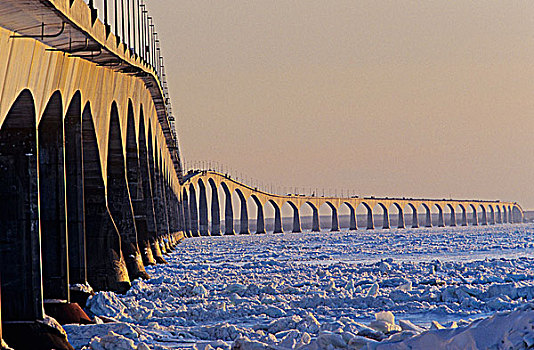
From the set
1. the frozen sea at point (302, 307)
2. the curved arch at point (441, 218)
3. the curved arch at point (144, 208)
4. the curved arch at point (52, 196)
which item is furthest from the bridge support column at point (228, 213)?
the curved arch at point (52, 196)

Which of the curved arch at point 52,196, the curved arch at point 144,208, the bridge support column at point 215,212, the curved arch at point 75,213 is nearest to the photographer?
the curved arch at point 52,196

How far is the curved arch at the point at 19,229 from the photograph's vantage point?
12.7 meters

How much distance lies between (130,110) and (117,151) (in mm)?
5010

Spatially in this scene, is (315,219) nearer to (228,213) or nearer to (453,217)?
(228,213)

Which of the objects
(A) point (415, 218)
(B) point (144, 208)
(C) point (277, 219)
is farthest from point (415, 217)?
(B) point (144, 208)

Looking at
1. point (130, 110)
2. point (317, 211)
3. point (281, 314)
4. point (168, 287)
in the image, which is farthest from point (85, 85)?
point (317, 211)

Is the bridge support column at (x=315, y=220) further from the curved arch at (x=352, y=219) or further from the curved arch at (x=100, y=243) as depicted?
the curved arch at (x=100, y=243)

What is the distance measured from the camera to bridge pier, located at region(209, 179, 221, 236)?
359 feet

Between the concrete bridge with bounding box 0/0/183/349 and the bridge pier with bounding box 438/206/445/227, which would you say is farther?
the bridge pier with bounding box 438/206/445/227

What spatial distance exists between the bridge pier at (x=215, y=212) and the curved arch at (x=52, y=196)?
301 ft

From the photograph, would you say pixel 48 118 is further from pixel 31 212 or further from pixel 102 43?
pixel 31 212

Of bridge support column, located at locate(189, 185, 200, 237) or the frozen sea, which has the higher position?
bridge support column, located at locate(189, 185, 200, 237)

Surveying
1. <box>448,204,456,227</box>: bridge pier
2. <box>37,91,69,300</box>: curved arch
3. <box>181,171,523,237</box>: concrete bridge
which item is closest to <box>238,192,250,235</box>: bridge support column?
<box>181,171,523,237</box>: concrete bridge

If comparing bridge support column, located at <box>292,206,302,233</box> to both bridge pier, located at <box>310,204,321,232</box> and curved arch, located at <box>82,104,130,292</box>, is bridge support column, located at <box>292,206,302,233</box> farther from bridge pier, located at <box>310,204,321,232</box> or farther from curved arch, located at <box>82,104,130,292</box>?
curved arch, located at <box>82,104,130,292</box>
